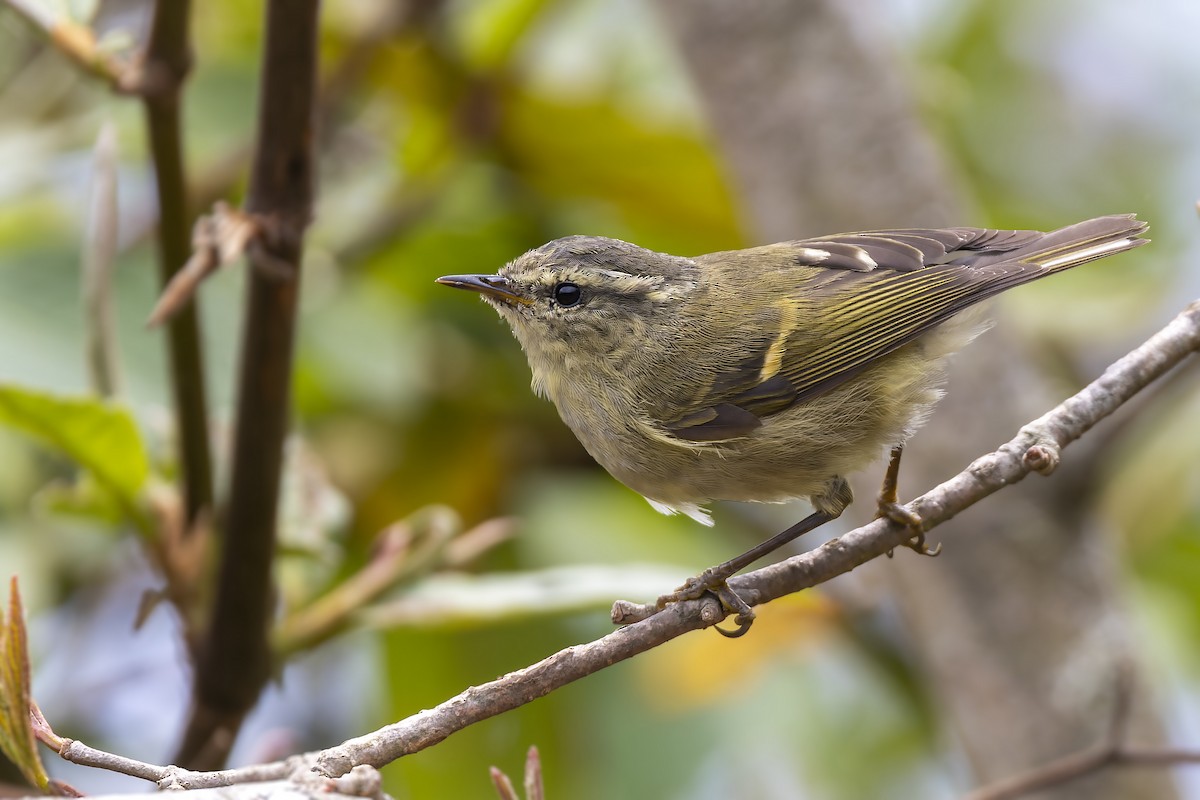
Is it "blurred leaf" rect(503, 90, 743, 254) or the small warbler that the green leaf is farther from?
"blurred leaf" rect(503, 90, 743, 254)

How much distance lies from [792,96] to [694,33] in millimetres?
266

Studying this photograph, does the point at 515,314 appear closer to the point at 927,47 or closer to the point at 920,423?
the point at 920,423

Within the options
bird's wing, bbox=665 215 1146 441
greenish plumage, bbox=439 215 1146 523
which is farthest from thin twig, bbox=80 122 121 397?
bird's wing, bbox=665 215 1146 441

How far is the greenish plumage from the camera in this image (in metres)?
1.98

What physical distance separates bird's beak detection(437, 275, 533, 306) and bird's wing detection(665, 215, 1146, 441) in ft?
1.16

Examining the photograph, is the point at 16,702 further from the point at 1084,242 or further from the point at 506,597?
the point at 1084,242

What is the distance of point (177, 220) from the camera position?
1.80 metres

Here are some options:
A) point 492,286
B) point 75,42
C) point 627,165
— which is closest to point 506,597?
point 492,286

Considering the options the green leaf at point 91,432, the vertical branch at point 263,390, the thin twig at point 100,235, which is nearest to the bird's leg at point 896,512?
the vertical branch at point 263,390

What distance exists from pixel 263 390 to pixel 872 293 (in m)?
0.99

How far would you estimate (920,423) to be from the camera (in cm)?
205

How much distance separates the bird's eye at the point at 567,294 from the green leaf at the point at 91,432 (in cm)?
70

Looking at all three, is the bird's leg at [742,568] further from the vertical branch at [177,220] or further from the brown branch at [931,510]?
the vertical branch at [177,220]

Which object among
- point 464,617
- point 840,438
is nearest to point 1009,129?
point 840,438
